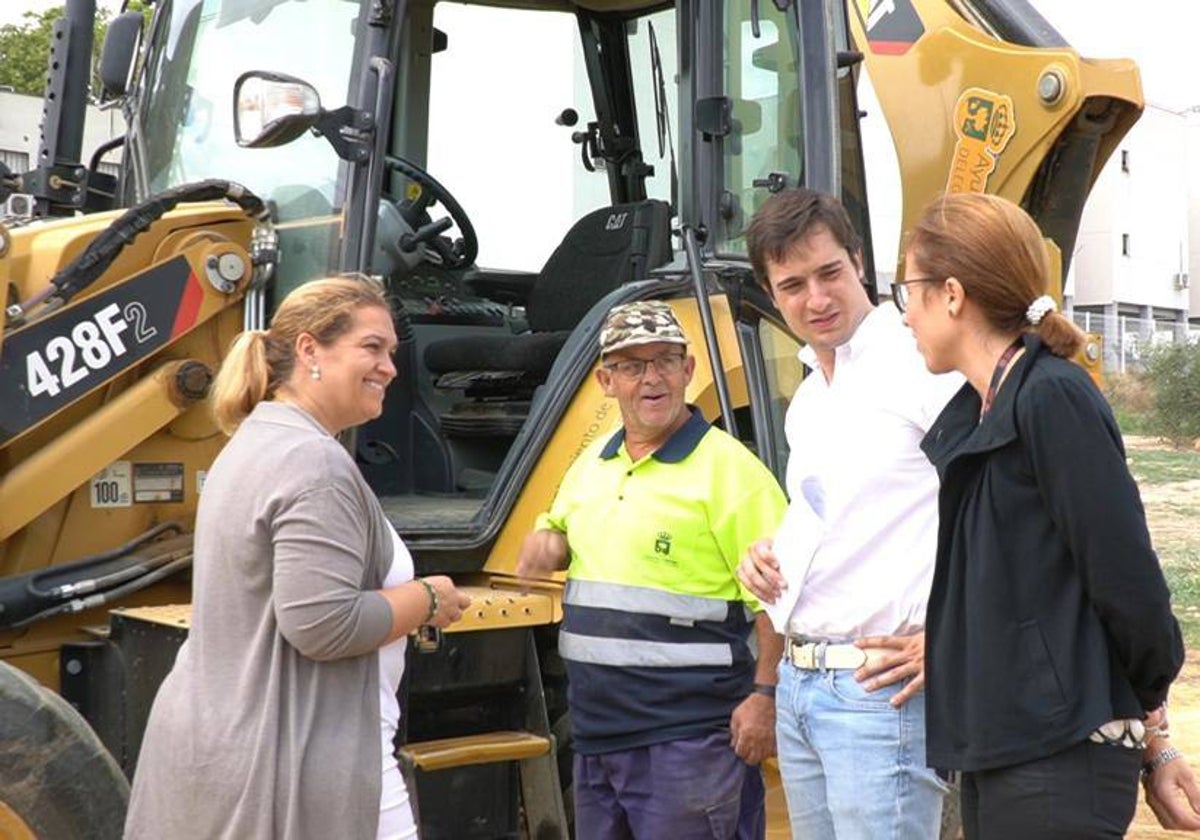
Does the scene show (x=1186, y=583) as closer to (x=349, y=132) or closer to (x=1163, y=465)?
(x=349, y=132)

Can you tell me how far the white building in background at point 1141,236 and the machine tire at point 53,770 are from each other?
40.4 meters

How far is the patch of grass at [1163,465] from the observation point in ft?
67.7

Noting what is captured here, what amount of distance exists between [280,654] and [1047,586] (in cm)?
120

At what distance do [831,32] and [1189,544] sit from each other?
38.4ft

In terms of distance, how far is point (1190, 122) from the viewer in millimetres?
46094

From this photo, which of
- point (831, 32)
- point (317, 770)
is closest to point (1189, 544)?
point (831, 32)

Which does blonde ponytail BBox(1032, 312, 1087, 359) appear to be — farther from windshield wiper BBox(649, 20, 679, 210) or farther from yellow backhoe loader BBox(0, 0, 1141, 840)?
windshield wiper BBox(649, 20, 679, 210)

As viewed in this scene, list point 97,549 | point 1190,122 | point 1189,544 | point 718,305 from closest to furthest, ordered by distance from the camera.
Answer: point 97,549 → point 718,305 → point 1189,544 → point 1190,122

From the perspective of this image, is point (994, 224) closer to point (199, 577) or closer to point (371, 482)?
point (199, 577)

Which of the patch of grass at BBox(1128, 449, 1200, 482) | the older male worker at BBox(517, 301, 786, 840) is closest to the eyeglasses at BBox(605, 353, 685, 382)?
the older male worker at BBox(517, 301, 786, 840)

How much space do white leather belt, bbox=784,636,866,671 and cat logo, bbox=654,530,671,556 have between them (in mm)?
446

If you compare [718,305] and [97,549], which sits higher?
[718,305]

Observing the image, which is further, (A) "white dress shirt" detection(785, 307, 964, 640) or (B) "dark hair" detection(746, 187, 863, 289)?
(B) "dark hair" detection(746, 187, 863, 289)

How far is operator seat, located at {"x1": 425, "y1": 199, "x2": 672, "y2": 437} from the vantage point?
16.0ft
